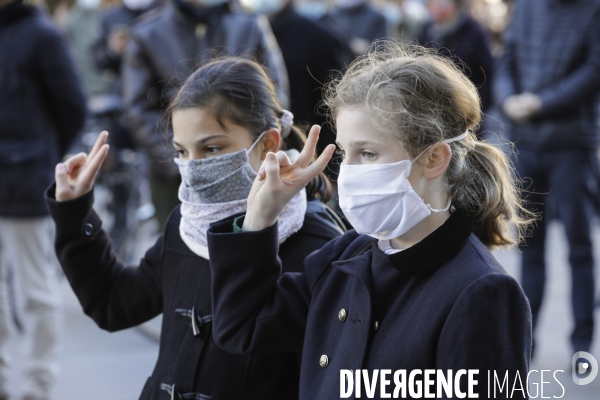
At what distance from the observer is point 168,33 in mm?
4824

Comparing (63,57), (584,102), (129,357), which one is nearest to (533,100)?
(584,102)

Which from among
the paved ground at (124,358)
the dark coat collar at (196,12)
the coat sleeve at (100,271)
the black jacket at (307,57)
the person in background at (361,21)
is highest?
the dark coat collar at (196,12)

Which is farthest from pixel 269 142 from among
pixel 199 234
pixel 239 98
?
pixel 199 234

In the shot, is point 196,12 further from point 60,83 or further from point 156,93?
point 60,83

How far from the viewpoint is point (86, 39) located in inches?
388

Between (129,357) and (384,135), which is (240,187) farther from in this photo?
(129,357)

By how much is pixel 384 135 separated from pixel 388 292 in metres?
0.35

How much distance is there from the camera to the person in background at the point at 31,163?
427 cm

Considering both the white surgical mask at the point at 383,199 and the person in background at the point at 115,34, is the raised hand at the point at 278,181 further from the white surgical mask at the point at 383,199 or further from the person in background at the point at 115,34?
the person in background at the point at 115,34

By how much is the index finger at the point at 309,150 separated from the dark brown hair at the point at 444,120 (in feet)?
0.23

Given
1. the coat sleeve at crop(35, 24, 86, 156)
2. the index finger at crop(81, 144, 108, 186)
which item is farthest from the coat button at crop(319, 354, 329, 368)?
the coat sleeve at crop(35, 24, 86, 156)

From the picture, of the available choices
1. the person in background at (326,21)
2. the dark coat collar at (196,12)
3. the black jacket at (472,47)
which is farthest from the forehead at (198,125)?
the black jacket at (472,47)

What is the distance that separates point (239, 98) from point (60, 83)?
2.21m

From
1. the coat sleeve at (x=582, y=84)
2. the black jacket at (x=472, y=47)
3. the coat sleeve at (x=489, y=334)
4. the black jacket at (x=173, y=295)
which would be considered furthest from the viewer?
the black jacket at (x=472, y=47)
